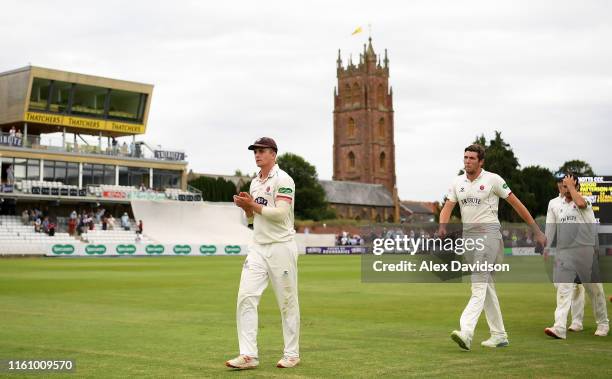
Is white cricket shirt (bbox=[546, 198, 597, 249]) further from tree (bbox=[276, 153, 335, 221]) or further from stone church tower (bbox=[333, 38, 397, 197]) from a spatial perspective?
stone church tower (bbox=[333, 38, 397, 197])

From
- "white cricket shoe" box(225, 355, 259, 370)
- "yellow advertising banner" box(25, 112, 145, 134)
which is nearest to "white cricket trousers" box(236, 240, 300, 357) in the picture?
"white cricket shoe" box(225, 355, 259, 370)

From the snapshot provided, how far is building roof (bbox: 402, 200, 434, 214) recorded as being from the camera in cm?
17825

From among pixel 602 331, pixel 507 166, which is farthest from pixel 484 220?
pixel 507 166

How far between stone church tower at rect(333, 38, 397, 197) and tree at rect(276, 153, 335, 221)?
47352mm

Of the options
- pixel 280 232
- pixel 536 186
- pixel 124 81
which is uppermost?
pixel 124 81

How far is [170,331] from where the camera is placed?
11336 millimetres

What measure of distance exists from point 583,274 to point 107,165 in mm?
61257

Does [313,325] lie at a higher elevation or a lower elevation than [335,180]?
lower

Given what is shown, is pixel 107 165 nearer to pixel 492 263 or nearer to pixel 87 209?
pixel 87 209

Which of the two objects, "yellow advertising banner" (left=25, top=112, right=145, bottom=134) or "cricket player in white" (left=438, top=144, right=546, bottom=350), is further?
"yellow advertising banner" (left=25, top=112, right=145, bottom=134)

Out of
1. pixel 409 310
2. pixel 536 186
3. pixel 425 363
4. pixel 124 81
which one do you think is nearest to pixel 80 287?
pixel 409 310

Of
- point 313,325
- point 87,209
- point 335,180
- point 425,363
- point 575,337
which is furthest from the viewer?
point 335,180

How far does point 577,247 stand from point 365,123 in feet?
491

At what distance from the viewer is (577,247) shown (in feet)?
36.4
